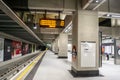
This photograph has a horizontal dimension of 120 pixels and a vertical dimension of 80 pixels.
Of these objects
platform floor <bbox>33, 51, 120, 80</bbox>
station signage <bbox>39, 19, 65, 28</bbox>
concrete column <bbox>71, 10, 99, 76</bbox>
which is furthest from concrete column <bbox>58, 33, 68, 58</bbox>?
concrete column <bbox>71, 10, 99, 76</bbox>

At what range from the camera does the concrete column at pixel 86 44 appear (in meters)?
7.35

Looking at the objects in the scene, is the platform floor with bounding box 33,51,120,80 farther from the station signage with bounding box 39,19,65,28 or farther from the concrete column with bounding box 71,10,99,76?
the station signage with bounding box 39,19,65,28

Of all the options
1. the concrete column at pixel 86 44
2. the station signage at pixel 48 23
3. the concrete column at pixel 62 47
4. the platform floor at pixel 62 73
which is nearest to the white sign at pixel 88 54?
the concrete column at pixel 86 44

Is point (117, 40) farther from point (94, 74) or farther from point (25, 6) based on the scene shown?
point (25, 6)

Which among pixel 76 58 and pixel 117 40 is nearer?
pixel 76 58

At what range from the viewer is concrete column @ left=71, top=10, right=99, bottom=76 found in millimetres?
7352

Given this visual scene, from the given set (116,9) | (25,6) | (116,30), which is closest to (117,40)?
(116,30)

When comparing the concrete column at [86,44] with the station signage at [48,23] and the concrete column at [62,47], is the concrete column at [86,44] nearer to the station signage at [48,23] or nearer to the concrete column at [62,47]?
the station signage at [48,23]

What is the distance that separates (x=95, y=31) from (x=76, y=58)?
1.61 meters

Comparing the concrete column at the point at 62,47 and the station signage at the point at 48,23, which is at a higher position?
the station signage at the point at 48,23

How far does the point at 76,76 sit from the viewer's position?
712 centimetres

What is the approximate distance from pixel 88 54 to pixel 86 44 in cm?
48

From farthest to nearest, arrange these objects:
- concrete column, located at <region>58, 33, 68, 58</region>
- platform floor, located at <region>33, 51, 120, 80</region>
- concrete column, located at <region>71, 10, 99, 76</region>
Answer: concrete column, located at <region>58, 33, 68, 58</region> < concrete column, located at <region>71, 10, 99, 76</region> < platform floor, located at <region>33, 51, 120, 80</region>

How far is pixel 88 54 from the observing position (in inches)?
294
